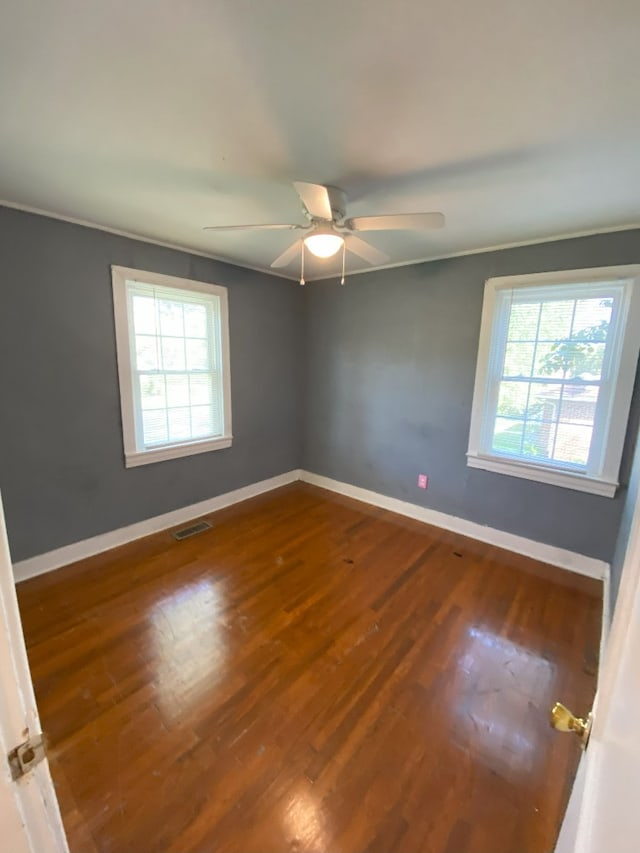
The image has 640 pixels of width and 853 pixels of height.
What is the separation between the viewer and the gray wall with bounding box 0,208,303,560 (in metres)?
2.21

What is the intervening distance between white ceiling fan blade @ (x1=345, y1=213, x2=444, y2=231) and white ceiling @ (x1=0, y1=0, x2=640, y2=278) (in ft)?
0.74

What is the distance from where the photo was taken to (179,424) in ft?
10.3

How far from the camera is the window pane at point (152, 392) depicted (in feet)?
9.37

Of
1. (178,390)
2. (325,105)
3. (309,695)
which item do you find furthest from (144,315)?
(309,695)

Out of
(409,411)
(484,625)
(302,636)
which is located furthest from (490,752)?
(409,411)

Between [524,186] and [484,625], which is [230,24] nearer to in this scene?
[524,186]

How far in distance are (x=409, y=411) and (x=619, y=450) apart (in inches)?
61.2

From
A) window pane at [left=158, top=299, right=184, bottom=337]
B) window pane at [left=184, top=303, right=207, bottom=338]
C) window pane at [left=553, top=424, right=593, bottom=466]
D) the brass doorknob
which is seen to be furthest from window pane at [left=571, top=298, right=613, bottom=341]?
window pane at [left=158, top=299, right=184, bottom=337]

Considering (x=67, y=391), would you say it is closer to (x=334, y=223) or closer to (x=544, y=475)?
(x=334, y=223)

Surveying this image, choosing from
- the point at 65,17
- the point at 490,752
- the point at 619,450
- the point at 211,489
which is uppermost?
the point at 65,17

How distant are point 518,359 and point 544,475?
90 cm

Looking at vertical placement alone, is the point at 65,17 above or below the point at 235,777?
above

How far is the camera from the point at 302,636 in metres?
1.95

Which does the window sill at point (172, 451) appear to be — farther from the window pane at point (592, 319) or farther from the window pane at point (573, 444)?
the window pane at point (592, 319)
